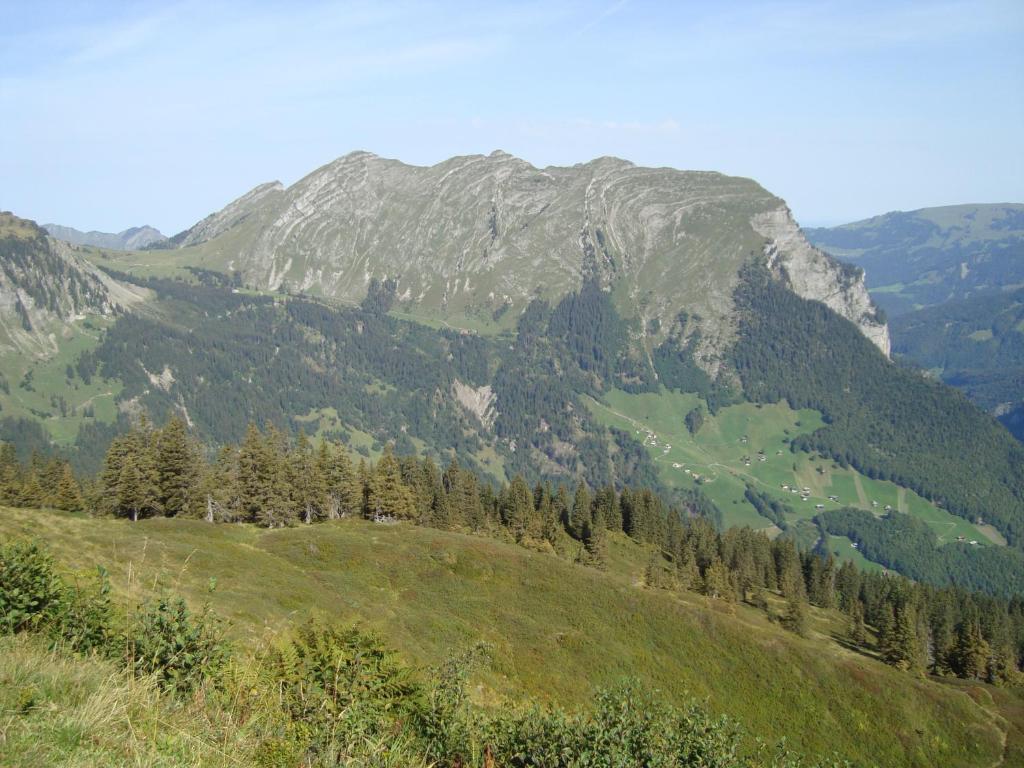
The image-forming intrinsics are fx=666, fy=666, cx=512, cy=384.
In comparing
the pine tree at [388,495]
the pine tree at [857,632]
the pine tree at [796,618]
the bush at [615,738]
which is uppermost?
the bush at [615,738]

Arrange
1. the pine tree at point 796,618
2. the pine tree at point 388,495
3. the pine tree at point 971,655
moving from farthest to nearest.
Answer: the pine tree at point 971,655 < the pine tree at point 796,618 < the pine tree at point 388,495

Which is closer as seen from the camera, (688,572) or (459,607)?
(459,607)

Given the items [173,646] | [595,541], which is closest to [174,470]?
[595,541]

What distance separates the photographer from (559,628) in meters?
72.9

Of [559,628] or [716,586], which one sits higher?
[559,628]

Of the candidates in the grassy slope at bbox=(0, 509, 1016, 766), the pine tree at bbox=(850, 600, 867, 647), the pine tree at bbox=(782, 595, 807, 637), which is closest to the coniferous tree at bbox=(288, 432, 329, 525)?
the grassy slope at bbox=(0, 509, 1016, 766)

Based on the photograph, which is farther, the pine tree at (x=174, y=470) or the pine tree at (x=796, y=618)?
the pine tree at (x=796, y=618)

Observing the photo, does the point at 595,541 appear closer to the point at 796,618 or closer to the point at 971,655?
the point at 796,618

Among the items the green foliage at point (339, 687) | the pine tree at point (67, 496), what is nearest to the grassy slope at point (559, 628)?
the pine tree at point (67, 496)

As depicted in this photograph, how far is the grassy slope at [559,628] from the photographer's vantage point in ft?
193

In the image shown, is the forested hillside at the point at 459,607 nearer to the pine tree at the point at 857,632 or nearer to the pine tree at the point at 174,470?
the pine tree at the point at 174,470

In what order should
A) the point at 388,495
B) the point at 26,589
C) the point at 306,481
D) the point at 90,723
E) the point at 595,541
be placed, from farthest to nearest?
1. the point at 595,541
2. the point at 388,495
3. the point at 306,481
4. the point at 26,589
5. the point at 90,723

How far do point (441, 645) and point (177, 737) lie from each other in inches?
2033

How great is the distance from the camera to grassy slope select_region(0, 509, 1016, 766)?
2318 inches
